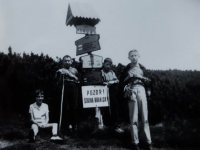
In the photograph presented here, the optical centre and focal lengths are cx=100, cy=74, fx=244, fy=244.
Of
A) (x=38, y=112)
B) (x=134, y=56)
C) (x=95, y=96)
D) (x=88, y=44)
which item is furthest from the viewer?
(x=88, y=44)

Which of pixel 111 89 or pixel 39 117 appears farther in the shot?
pixel 111 89

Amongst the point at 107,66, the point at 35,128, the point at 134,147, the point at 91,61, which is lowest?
the point at 134,147

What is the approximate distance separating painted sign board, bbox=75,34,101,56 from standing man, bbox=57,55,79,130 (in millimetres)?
333

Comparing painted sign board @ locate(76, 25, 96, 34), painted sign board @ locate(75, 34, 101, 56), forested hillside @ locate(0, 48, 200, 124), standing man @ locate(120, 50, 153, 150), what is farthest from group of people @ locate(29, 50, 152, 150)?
painted sign board @ locate(76, 25, 96, 34)

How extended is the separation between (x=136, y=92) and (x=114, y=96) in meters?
1.17

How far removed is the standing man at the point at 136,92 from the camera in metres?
4.12

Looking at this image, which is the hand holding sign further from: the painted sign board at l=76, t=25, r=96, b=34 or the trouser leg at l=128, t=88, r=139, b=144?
the trouser leg at l=128, t=88, r=139, b=144

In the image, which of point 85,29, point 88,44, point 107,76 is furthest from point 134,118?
point 85,29

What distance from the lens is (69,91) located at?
5188 mm

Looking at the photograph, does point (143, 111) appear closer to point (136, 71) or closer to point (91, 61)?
point (136, 71)

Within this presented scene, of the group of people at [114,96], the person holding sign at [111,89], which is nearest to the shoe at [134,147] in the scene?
the group of people at [114,96]

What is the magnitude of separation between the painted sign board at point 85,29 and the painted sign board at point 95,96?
4.13 ft

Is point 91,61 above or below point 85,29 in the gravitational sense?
below

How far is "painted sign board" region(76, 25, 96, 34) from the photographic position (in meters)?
5.34
